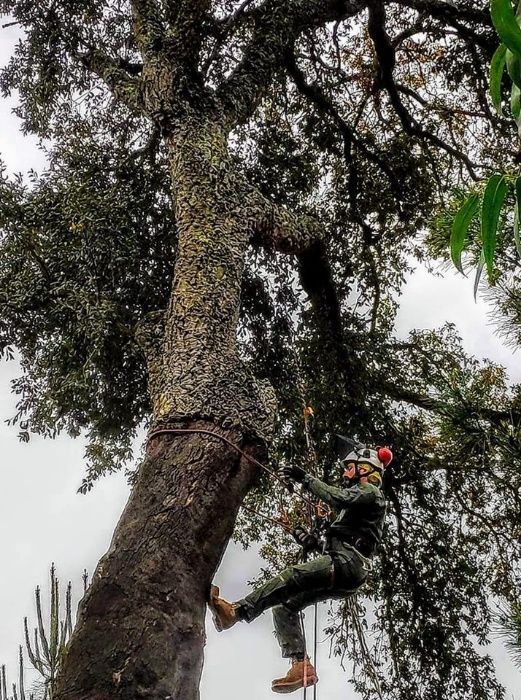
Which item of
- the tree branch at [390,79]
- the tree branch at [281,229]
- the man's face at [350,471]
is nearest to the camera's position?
the man's face at [350,471]

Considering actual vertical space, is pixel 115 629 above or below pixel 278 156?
below

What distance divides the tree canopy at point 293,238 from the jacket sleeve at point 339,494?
4.28ft

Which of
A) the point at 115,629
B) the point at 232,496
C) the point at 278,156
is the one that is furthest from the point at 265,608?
the point at 278,156

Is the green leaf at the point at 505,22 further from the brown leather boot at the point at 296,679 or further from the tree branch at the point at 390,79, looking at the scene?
the tree branch at the point at 390,79

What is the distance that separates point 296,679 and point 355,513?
2.75 ft

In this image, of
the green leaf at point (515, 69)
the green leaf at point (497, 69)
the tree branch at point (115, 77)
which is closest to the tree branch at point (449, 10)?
the tree branch at point (115, 77)

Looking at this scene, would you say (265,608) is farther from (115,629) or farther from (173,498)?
(115,629)

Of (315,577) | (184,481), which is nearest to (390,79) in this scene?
(315,577)

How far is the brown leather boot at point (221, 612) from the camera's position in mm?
2953

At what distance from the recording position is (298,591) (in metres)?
3.39

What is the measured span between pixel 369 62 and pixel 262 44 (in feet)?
10.2

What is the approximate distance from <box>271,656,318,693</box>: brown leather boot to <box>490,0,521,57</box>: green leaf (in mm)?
3097

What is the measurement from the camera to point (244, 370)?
3.59 meters

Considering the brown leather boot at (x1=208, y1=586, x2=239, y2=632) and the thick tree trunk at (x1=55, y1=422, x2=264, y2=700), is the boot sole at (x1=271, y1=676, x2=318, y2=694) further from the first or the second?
the thick tree trunk at (x1=55, y1=422, x2=264, y2=700)
